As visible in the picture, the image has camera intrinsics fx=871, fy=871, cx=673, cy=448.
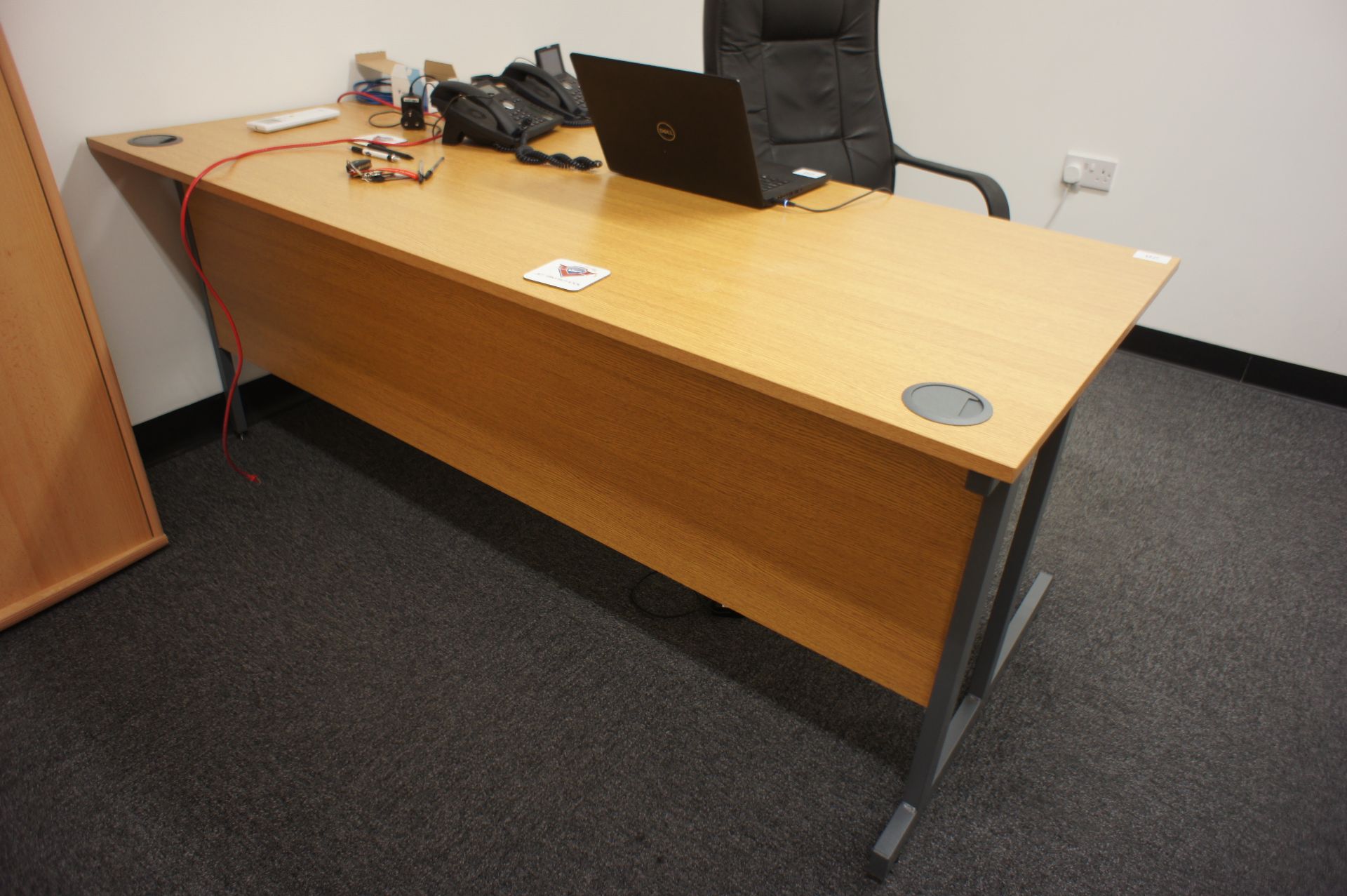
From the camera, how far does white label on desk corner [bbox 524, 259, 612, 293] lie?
1234 mm

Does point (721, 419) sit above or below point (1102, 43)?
below

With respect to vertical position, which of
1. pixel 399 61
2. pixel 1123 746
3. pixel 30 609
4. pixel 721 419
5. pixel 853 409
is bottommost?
pixel 1123 746

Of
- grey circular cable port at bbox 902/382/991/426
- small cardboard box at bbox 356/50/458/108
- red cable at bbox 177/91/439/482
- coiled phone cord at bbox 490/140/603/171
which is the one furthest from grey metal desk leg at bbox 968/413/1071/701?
small cardboard box at bbox 356/50/458/108

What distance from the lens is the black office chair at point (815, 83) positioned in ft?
6.61

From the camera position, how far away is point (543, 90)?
2.09 metres

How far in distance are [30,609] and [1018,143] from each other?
2924mm

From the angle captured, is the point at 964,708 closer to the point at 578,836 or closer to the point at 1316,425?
the point at 578,836

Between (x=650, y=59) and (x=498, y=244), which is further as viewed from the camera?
(x=650, y=59)

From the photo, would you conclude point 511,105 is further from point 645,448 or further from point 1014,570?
point 1014,570

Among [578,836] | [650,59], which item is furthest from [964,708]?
[650,59]

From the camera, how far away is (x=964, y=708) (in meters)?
1.50

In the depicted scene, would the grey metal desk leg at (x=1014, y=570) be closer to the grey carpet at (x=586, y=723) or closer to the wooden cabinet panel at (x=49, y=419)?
the grey carpet at (x=586, y=723)

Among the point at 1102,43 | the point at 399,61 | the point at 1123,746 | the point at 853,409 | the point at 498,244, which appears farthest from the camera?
the point at 1102,43

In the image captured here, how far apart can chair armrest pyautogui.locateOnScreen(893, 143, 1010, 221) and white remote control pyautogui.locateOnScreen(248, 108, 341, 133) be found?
1424 mm
